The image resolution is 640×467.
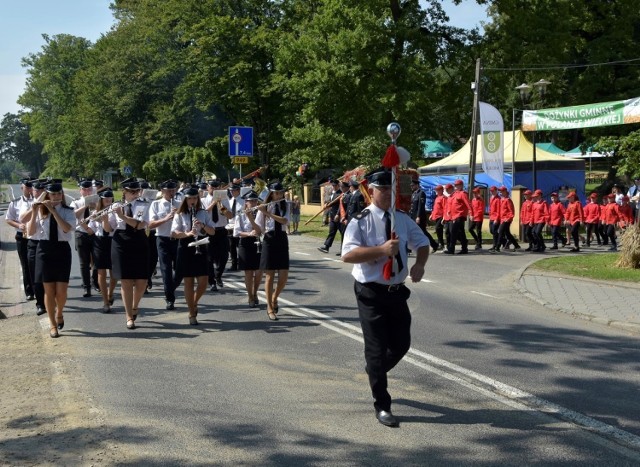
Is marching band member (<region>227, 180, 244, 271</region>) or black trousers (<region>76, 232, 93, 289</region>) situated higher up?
marching band member (<region>227, 180, 244, 271</region>)

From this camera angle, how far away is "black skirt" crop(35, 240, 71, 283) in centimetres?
911

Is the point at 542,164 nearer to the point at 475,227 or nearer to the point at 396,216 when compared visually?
the point at 475,227

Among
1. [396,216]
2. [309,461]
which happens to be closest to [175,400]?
[309,461]

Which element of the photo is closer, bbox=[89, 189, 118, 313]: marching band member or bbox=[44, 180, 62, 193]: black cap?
bbox=[44, 180, 62, 193]: black cap

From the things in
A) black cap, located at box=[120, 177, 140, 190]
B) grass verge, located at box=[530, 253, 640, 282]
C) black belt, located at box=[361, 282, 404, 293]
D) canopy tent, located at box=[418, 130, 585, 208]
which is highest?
canopy tent, located at box=[418, 130, 585, 208]

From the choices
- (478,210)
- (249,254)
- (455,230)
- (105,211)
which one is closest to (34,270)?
(105,211)

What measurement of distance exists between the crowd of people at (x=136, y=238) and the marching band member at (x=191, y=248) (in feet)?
0.04

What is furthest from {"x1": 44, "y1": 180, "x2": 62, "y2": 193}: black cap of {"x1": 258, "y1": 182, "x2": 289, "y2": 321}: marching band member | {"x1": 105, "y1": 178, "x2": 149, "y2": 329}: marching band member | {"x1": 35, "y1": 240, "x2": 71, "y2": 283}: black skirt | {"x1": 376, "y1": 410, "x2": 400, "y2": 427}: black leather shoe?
{"x1": 376, "y1": 410, "x2": 400, "y2": 427}: black leather shoe

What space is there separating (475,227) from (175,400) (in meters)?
16.0

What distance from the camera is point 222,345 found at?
8.60 metres

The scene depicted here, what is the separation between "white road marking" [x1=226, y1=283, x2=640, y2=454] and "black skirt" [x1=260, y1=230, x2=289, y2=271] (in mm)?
1689

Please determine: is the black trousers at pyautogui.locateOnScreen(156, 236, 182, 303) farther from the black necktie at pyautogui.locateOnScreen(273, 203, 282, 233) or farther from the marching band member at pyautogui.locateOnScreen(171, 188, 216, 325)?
the black necktie at pyautogui.locateOnScreen(273, 203, 282, 233)

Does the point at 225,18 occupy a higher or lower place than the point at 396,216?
higher

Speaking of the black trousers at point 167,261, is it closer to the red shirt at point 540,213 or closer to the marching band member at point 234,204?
the marching band member at point 234,204
